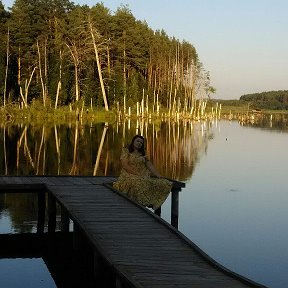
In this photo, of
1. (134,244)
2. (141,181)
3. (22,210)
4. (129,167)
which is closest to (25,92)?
(22,210)

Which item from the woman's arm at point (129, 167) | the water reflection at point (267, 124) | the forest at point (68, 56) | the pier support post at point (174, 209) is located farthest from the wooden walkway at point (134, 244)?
the water reflection at point (267, 124)

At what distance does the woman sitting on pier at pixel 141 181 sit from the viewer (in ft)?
42.8

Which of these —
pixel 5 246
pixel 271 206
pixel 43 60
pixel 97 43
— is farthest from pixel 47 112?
pixel 5 246

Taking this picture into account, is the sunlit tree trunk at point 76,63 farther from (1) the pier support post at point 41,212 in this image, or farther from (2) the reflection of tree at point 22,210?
(1) the pier support post at point 41,212

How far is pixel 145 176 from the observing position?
13.3 metres

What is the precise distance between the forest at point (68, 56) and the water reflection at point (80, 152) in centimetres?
1948

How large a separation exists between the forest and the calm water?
64.7 feet

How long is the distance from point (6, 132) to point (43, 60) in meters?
27.0

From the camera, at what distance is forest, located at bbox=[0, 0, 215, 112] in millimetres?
65500

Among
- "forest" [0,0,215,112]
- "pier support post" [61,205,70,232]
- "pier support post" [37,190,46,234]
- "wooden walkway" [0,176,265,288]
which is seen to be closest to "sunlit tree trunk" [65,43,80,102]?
"forest" [0,0,215,112]

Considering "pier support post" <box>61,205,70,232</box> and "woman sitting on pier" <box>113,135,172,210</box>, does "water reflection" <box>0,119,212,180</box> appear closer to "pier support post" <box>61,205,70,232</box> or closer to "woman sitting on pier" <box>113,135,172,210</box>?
"woman sitting on pier" <box>113,135,172,210</box>

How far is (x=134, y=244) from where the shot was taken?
8.91 metres

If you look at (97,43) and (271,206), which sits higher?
(97,43)

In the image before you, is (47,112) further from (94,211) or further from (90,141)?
(94,211)
